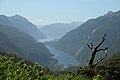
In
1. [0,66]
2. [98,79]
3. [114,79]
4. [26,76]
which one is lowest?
[98,79]

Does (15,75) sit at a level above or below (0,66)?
below

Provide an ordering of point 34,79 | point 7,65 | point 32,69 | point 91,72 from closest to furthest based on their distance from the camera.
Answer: point 34,79
point 32,69
point 7,65
point 91,72

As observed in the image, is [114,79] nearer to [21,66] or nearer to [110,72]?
[110,72]

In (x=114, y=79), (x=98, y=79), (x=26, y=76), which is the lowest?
(x=98, y=79)

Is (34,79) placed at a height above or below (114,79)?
below

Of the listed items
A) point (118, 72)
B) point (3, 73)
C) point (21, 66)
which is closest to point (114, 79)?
point (118, 72)

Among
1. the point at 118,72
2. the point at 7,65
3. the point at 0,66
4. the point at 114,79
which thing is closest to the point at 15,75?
the point at 0,66

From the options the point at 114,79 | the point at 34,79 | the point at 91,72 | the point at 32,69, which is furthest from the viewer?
the point at 91,72

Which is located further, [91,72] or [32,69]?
[91,72]

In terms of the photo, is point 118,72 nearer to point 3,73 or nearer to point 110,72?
point 110,72
